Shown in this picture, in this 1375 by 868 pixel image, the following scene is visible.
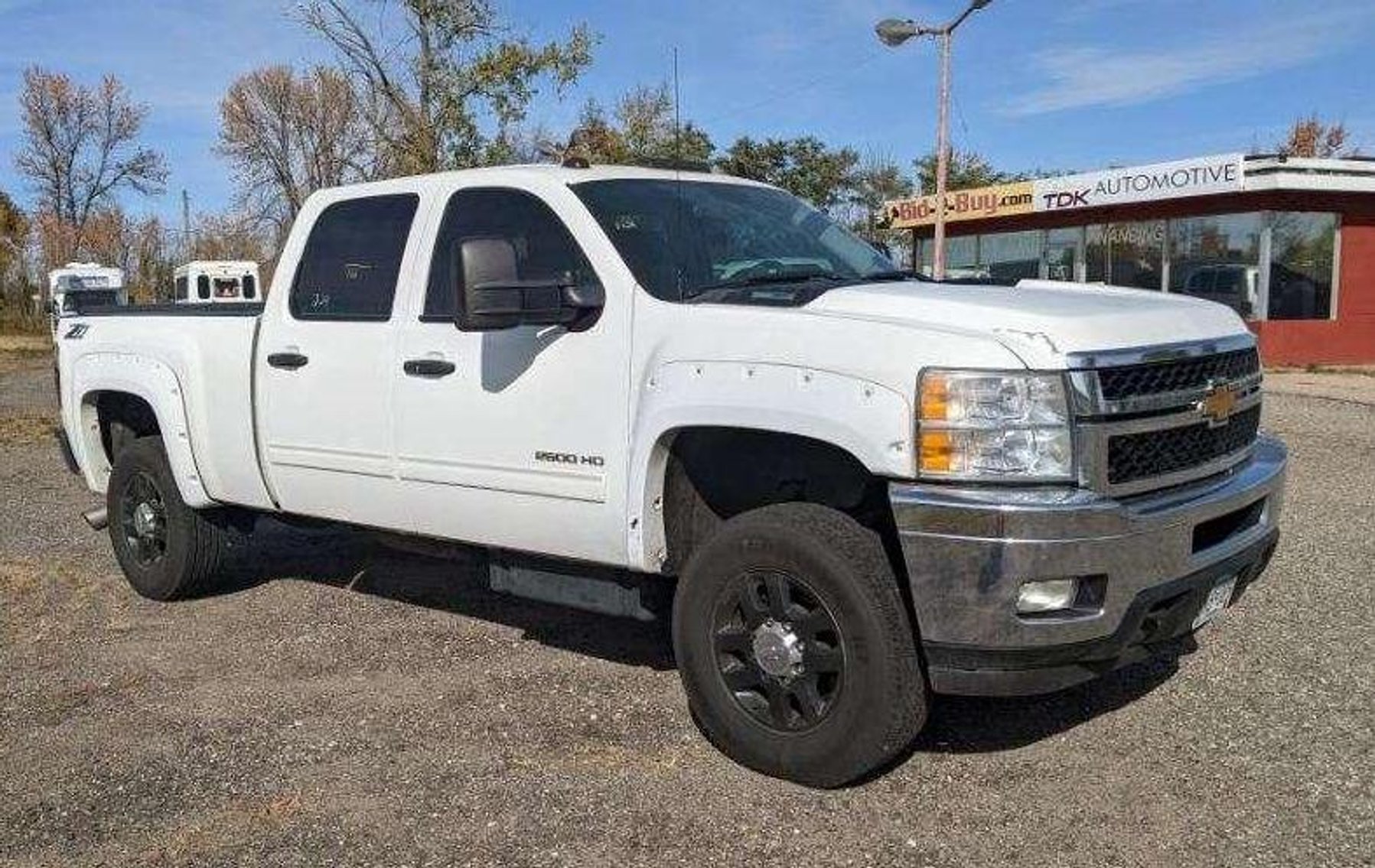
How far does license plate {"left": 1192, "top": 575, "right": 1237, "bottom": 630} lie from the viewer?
3.87 metres

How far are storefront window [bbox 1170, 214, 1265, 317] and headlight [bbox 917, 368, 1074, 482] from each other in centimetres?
1838

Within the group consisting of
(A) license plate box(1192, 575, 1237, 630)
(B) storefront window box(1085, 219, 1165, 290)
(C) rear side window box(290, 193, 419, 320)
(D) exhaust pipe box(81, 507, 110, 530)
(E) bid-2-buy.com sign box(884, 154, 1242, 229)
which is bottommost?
(D) exhaust pipe box(81, 507, 110, 530)

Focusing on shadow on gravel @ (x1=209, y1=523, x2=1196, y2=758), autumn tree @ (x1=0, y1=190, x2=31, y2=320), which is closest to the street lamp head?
shadow on gravel @ (x1=209, y1=523, x2=1196, y2=758)

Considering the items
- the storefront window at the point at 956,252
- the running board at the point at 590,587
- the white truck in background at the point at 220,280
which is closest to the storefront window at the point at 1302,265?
the storefront window at the point at 956,252

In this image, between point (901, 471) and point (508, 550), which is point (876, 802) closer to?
point (901, 471)

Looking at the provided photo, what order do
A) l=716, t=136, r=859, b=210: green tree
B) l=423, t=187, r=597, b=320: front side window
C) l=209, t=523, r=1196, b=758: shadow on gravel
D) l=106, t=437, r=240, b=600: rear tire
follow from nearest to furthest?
l=209, t=523, r=1196, b=758: shadow on gravel, l=423, t=187, r=597, b=320: front side window, l=106, t=437, r=240, b=600: rear tire, l=716, t=136, r=859, b=210: green tree

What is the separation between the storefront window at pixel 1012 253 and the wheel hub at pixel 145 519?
20.7 metres

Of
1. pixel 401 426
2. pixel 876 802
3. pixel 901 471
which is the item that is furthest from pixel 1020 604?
pixel 401 426

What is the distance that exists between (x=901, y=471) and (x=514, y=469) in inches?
64.3

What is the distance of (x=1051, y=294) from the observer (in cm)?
420

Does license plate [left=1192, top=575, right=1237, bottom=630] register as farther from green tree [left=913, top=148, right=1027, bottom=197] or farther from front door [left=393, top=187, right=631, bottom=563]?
green tree [left=913, top=148, right=1027, bottom=197]

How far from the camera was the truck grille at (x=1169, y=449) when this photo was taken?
356 centimetres

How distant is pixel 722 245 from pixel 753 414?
3.52 ft

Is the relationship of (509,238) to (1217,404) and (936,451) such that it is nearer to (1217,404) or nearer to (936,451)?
(936,451)
